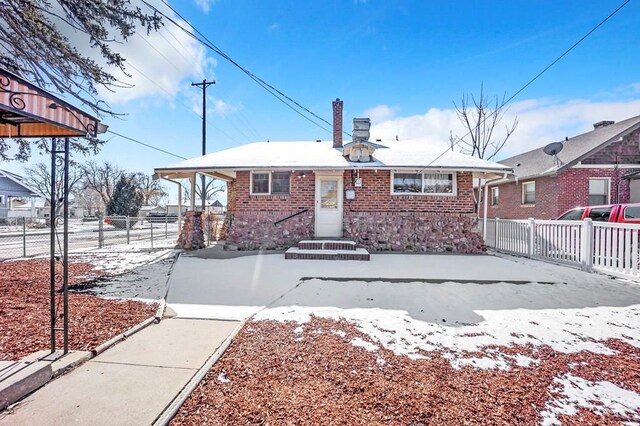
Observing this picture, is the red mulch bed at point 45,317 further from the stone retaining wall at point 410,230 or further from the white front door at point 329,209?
the stone retaining wall at point 410,230

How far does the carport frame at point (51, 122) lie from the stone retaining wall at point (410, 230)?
25.8 feet

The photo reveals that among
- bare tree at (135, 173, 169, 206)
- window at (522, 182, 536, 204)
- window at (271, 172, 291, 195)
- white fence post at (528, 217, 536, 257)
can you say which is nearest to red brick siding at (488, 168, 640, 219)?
window at (522, 182, 536, 204)

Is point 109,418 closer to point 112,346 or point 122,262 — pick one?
point 112,346

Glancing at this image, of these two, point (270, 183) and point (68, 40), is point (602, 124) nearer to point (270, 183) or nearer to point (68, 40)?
point (270, 183)

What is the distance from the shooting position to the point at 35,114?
2.46 metres

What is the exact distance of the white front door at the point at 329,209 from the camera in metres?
10.1

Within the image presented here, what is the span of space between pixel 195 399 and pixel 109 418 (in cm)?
56

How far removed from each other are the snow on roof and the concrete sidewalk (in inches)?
272

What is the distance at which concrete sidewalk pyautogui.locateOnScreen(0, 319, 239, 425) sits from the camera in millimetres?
2080

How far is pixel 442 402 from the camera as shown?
2.26 m

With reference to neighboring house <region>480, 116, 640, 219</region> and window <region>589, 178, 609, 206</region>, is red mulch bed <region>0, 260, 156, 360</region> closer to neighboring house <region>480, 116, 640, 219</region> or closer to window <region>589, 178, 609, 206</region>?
neighboring house <region>480, 116, 640, 219</region>

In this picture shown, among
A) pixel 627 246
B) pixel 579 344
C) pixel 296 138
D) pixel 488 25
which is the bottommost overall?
pixel 579 344

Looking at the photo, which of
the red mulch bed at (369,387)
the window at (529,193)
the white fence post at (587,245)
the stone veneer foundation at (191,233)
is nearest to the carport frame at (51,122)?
the red mulch bed at (369,387)

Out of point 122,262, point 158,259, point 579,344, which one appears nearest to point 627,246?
point 579,344
